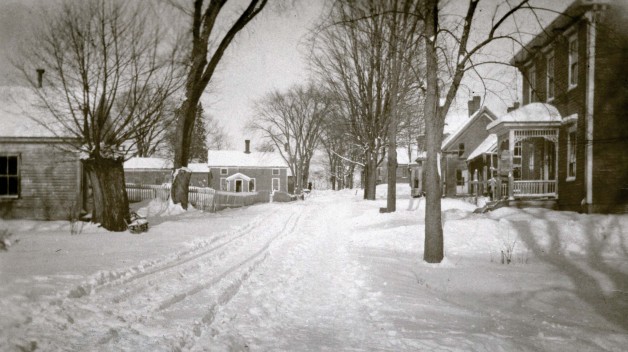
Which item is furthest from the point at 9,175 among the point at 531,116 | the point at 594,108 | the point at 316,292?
the point at 594,108

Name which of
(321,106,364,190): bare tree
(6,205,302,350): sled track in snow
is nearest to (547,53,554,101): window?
(321,106,364,190): bare tree

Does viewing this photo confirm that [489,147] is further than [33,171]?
Yes

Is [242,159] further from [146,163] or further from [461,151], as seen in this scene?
[461,151]

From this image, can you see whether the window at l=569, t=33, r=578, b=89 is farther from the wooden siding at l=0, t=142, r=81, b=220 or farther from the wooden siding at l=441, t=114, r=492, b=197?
the wooden siding at l=441, t=114, r=492, b=197

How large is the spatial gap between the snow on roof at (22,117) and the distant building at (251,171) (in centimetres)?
4106

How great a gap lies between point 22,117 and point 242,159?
4265 cm

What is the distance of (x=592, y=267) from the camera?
9234 mm

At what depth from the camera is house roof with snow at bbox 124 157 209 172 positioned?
5672 cm

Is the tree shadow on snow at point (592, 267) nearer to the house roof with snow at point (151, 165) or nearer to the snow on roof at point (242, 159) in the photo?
the snow on roof at point (242, 159)

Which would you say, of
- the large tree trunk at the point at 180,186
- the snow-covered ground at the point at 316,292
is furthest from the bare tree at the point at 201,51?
the snow-covered ground at the point at 316,292

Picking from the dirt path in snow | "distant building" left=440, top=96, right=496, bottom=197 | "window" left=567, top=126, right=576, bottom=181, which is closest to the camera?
the dirt path in snow

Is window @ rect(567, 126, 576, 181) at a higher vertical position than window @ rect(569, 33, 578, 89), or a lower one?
lower

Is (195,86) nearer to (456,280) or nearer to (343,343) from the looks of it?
(456,280)

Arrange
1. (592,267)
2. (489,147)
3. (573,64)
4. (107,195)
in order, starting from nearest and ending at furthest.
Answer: (592,267) < (107,195) < (573,64) < (489,147)
